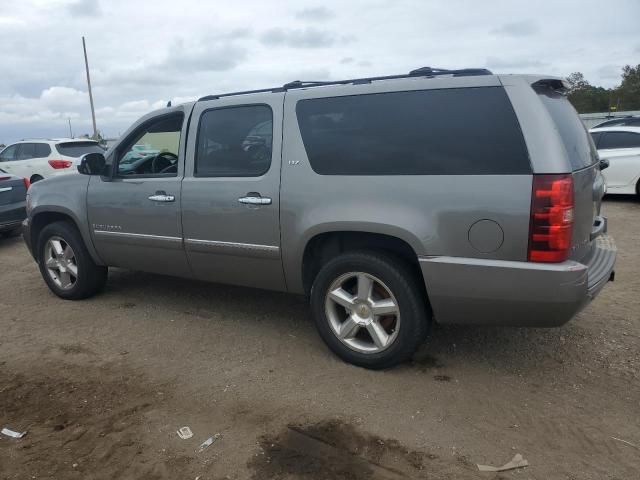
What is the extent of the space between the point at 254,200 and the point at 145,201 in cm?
118

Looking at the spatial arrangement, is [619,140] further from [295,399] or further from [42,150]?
[42,150]

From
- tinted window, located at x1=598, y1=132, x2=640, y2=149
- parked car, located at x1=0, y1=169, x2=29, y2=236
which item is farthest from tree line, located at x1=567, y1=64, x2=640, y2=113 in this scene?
parked car, located at x1=0, y1=169, x2=29, y2=236

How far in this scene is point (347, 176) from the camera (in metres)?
3.56

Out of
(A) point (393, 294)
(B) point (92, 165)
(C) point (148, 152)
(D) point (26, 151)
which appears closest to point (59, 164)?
(D) point (26, 151)

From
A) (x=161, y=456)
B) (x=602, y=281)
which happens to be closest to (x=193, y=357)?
(x=161, y=456)

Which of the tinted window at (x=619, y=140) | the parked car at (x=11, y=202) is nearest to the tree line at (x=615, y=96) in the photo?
the tinted window at (x=619, y=140)

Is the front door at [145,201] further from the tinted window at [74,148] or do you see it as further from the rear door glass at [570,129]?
the tinted window at [74,148]

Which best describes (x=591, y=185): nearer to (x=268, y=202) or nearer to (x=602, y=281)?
(x=602, y=281)

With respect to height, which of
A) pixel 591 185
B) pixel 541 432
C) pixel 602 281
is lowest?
pixel 541 432

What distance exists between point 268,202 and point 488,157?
1540 mm

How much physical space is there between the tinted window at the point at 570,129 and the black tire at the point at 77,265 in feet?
13.8

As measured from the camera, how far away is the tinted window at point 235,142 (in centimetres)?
398

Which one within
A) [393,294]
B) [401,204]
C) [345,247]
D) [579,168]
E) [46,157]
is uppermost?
[579,168]

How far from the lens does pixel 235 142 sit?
4.17 meters
